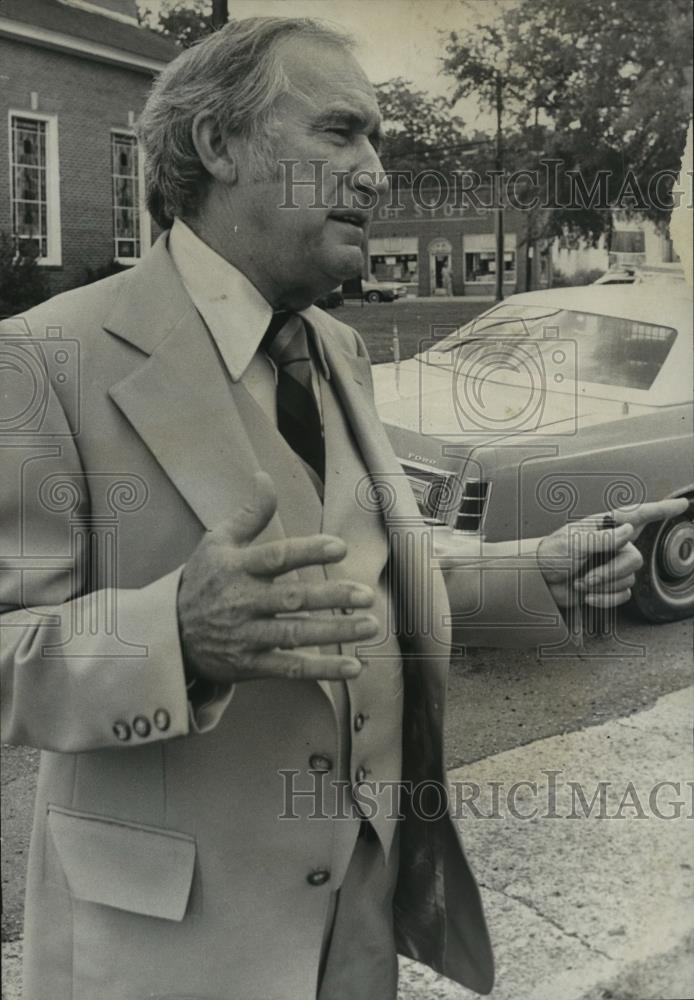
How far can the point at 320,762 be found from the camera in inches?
58.8

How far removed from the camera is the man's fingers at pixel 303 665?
1.17 m

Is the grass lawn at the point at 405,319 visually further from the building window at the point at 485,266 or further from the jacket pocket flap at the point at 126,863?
the jacket pocket flap at the point at 126,863

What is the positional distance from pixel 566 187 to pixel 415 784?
3.71ft

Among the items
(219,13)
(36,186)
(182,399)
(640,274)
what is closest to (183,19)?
(219,13)

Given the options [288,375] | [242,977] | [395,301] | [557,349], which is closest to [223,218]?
[288,375]

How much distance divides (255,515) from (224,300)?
0.47 m

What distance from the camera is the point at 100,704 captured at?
1250 mm

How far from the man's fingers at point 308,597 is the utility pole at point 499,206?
1081 millimetres

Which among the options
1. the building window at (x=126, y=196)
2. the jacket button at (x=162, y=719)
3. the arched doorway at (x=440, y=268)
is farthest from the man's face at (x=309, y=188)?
the jacket button at (x=162, y=719)

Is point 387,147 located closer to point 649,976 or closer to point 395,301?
point 395,301

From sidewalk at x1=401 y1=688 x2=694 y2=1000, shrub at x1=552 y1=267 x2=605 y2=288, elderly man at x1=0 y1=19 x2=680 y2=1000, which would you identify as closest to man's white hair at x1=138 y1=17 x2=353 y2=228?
elderly man at x1=0 y1=19 x2=680 y2=1000

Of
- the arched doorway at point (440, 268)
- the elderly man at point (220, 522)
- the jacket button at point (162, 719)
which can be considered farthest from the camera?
the arched doorway at point (440, 268)

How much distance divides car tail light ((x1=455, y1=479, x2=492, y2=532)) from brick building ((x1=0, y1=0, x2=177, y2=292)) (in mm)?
663

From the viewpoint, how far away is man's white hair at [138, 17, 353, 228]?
4.83 feet
